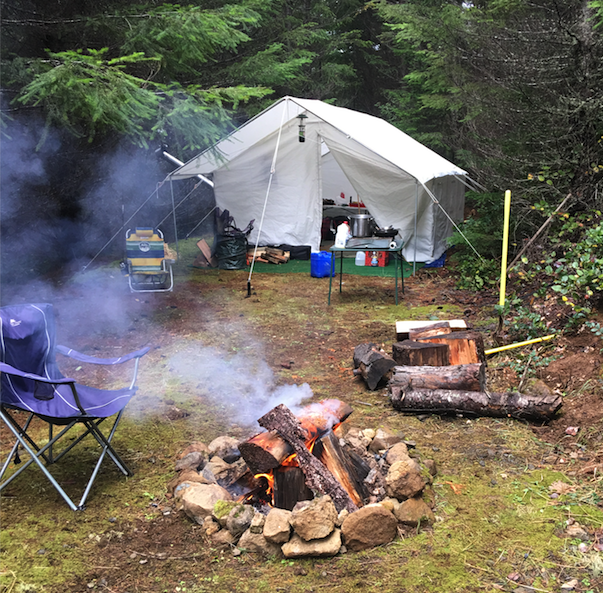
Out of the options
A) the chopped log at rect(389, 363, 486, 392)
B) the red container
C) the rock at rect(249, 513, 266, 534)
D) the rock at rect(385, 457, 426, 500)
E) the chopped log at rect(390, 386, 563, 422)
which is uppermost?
the red container

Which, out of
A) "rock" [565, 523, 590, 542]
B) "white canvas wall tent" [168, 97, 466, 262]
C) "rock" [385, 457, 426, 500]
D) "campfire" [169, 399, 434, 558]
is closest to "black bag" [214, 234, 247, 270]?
"white canvas wall tent" [168, 97, 466, 262]

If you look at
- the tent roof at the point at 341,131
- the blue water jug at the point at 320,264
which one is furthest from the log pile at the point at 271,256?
the tent roof at the point at 341,131

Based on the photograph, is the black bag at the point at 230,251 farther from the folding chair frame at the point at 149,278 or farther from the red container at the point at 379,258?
the red container at the point at 379,258

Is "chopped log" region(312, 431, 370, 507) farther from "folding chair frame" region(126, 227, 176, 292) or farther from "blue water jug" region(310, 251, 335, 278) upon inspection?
"blue water jug" region(310, 251, 335, 278)

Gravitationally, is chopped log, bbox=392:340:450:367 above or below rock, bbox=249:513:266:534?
above

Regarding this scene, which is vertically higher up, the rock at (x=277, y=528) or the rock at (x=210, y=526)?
the rock at (x=277, y=528)

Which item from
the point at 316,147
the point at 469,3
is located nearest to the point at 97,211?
the point at 316,147

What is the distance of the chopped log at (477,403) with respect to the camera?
3.46m

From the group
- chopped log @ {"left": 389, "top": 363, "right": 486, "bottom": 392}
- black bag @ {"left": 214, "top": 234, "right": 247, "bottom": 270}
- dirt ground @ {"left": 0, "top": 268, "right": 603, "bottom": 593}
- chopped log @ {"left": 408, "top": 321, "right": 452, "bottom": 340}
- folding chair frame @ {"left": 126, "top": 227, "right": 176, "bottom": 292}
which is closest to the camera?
dirt ground @ {"left": 0, "top": 268, "right": 603, "bottom": 593}

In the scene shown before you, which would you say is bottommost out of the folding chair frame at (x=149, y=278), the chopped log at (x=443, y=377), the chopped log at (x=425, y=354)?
the chopped log at (x=443, y=377)

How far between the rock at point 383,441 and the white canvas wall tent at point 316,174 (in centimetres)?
482

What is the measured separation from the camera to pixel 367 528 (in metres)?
2.38

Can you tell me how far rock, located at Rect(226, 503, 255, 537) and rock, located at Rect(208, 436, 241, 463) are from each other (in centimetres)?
61

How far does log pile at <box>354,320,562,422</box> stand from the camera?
3543 millimetres
